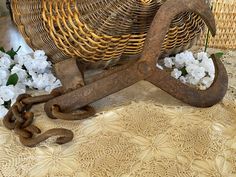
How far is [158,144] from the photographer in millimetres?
554

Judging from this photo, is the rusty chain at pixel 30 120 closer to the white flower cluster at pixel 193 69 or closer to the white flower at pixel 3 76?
the white flower at pixel 3 76

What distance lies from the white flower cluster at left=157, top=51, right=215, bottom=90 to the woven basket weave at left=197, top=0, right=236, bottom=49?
135mm

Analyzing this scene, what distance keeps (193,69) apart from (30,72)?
0.37 meters

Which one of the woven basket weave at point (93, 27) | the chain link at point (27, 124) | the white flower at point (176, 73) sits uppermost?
the woven basket weave at point (93, 27)

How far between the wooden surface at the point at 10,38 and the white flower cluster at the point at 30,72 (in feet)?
0.59

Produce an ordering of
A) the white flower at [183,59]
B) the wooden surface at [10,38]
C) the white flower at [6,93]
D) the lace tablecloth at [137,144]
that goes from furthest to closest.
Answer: the wooden surface at [10,38]
the white flower at [183,59]
the white flower at [6,93]
the lace tablecloth at [137,144]

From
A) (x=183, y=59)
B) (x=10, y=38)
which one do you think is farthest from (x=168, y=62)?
(x=10, y=38)

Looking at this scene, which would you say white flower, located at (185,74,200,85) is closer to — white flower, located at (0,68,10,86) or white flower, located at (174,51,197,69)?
white flower, located at (174,51,197,69)

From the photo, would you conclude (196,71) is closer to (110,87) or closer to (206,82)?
(206,82)

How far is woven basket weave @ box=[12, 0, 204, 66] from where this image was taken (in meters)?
0.60

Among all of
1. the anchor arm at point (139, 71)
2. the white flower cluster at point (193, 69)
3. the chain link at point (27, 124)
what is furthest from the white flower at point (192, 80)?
the chain link at point (27, 124)

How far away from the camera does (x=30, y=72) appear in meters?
0.73

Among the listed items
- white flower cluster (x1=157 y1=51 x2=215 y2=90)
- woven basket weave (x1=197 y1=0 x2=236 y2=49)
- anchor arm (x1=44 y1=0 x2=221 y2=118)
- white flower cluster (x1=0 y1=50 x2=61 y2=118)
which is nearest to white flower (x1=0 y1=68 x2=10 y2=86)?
white flower cluster (x1=0 y1=50 x2=61 y2=118)

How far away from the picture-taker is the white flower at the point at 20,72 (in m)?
0.71
